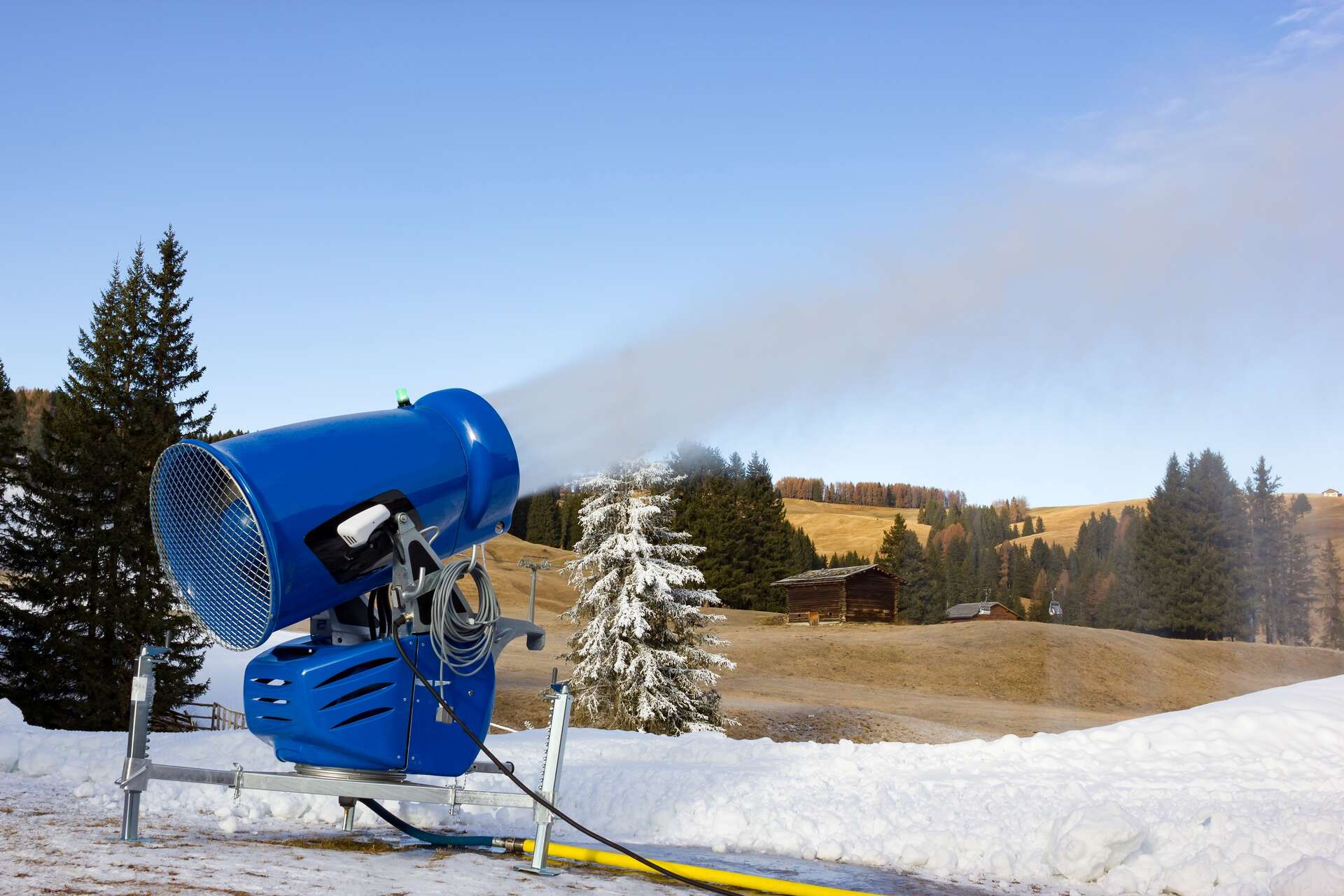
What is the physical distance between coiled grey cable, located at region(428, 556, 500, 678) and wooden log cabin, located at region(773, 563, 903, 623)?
207 feet

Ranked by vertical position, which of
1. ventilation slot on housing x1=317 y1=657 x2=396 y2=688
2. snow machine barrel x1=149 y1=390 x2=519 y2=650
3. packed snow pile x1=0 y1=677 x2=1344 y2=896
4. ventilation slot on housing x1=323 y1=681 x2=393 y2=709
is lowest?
packed snow pile x1=0 y1=677 x2=1344 y2=896

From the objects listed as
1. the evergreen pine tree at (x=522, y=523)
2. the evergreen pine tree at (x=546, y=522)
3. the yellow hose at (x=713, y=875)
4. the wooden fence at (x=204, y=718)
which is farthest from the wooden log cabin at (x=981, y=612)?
the yellow hose at (x=713, y=875)

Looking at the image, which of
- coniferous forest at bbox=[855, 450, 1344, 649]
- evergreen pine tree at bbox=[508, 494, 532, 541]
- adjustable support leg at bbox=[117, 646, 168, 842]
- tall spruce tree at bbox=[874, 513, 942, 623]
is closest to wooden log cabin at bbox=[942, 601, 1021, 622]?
coniferous forest at bbox=[855, 450, 1344, 649]

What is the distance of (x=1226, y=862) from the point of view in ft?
21.1

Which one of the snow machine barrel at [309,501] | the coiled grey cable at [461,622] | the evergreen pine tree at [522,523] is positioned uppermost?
the evergreen pine tree at [522,523]

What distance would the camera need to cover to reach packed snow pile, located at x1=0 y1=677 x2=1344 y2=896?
671cm

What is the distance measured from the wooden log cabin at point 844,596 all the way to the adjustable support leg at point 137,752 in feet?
210

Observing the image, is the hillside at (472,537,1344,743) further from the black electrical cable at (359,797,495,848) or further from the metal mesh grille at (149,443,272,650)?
the metal mesh grille at (149,443,272,650)

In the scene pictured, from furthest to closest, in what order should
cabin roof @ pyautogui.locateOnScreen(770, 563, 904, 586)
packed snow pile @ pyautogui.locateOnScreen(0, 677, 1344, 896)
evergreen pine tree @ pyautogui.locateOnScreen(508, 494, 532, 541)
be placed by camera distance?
evergreen pine tree @ pyautogui.locateOnScreen(508, 494, 532, 541) < cabin roof @ pyautogui.locateOnScreen(770, 563, 904, 586) < packed snow pile @ pyautogui.locateOnScreen(0, 677, 1344, 896)

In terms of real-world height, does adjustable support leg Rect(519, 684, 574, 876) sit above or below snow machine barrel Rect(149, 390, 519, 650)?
below

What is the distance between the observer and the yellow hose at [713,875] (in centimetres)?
588

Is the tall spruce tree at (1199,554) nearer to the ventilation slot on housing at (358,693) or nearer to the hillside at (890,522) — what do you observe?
the hillside at (890,522)

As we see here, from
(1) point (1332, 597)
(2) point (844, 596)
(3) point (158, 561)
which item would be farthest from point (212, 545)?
(2) point (844, 596)

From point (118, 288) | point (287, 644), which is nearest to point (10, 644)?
point (118, 288)
